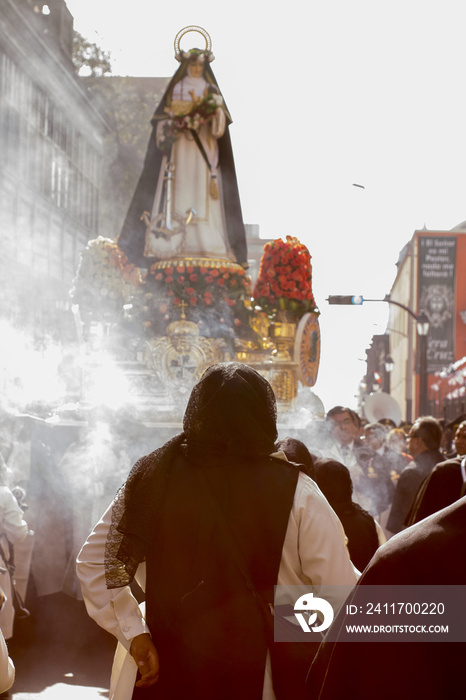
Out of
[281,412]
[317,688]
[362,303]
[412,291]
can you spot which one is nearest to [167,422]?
[281,412]

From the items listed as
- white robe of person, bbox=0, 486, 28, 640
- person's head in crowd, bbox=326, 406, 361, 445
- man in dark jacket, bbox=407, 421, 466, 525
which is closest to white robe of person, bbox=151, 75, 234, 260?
person's head in crowd, bbox=326, 406, 361, 445

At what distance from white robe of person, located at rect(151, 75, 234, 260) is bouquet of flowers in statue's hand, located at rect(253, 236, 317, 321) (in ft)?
2.29

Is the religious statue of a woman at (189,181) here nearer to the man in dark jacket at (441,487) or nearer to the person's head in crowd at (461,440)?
the person's head in crowd at (461,440)

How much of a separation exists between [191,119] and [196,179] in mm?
726

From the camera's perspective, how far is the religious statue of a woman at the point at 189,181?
37.4 feet

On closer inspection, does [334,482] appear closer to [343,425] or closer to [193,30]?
[343,425]

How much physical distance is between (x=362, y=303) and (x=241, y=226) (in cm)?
904

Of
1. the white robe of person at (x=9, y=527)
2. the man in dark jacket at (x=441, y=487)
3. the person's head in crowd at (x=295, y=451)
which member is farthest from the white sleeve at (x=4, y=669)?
the white robe of person at (x=9, y=527)

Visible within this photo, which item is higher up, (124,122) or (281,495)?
(124,122)

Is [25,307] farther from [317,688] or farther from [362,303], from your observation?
[317,688]

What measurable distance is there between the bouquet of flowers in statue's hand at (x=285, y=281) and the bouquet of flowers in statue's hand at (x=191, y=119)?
1.83m

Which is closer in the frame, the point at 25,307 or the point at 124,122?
the point at 25,307

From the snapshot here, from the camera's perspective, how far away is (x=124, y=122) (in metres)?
31.6

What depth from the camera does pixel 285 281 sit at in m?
10.9
